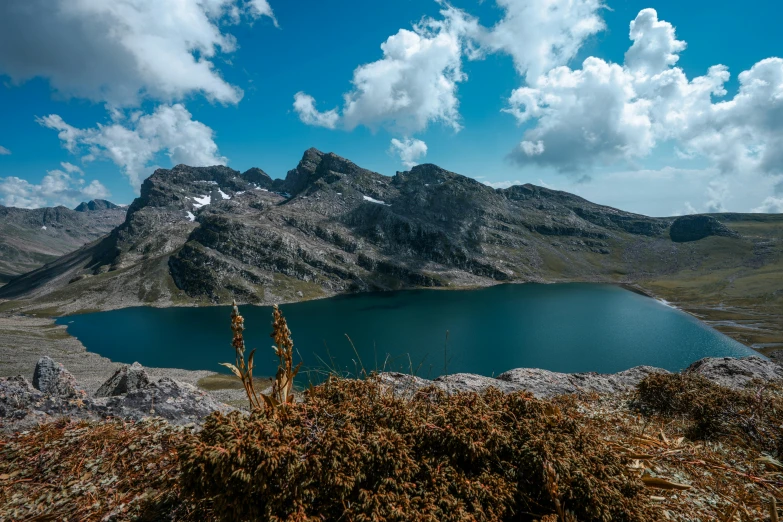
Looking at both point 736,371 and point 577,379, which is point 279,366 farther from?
point 736,371

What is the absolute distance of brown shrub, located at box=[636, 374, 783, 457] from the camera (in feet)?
21.7

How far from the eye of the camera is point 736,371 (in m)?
13.9

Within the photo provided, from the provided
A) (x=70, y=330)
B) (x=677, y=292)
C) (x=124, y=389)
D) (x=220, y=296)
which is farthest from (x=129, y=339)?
(x=677, y=292)

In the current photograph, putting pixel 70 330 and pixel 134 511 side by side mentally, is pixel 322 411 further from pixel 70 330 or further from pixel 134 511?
pixel 70 330

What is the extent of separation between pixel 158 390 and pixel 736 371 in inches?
803

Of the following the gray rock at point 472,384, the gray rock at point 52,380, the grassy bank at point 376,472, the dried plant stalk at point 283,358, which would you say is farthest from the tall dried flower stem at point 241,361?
the gray rock at point 52,380

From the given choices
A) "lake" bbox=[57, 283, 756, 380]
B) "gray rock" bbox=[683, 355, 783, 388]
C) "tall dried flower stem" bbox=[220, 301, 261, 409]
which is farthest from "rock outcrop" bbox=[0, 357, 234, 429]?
"lake" bbox=[57, 283, 756, 380]

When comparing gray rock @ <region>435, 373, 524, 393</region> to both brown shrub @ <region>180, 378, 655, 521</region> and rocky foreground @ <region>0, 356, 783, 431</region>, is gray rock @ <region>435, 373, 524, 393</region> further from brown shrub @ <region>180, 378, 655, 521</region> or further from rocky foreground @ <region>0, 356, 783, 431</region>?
brown shrub @ <region>180, 378, 655, 521</region>

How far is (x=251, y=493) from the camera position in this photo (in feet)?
8.96

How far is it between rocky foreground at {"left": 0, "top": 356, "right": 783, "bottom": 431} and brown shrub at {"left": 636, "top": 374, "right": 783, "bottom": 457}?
2077 millimetres

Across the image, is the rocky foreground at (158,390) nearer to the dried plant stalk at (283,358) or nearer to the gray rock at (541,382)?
the gray rock at (541,382)

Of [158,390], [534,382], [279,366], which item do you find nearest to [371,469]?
[279,366]

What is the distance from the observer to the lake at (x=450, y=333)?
284 ft

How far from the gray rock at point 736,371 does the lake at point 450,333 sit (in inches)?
1727
